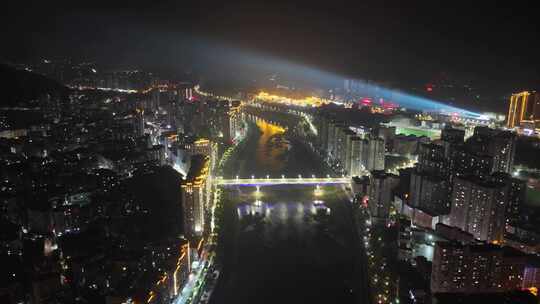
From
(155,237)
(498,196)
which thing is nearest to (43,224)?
(155,237)

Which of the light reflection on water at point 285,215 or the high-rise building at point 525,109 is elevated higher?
the high-rise building at point 525,109

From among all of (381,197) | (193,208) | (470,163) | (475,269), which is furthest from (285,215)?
(470,163)

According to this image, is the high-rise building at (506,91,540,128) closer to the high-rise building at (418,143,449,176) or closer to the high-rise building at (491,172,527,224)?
the high-rise building at (418,143,449,176)

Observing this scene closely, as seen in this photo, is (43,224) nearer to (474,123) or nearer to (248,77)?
(474,123)

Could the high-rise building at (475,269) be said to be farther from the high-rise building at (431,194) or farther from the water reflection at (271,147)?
the water reflection at (271,147)


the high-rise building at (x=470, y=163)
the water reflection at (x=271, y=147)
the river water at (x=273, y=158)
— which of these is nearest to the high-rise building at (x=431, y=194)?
the high-rise building at (x=470, y=163)
